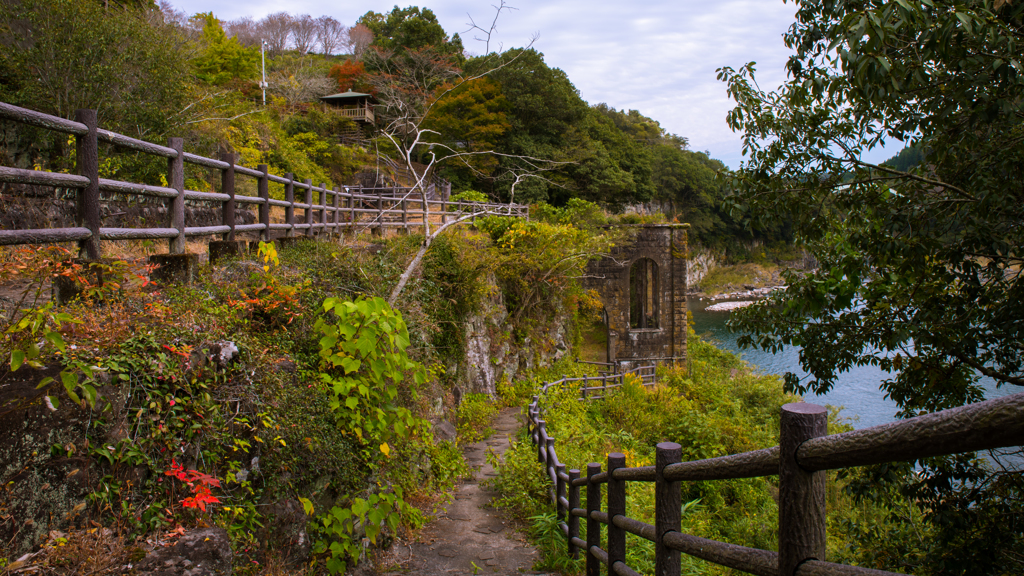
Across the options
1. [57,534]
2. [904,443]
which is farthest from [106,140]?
[904,443]

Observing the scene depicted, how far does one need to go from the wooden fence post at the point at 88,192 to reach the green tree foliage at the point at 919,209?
479 centimetres

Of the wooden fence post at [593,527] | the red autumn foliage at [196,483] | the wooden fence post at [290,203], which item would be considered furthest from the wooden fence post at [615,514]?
the wooden fence post at [290,203]

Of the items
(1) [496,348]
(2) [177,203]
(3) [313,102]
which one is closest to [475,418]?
(1) [496,348]

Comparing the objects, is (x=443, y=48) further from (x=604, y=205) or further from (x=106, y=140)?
(x=106, y=140)

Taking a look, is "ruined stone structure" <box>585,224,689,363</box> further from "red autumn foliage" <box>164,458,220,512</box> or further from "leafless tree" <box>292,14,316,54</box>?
"leafless tree" <box>292,14,316,54</box>

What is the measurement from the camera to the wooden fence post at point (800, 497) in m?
1.29

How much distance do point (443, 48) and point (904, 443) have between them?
3201cm

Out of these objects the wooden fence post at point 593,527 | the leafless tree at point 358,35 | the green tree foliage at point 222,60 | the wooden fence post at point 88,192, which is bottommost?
the wooden fence post at point 593,527

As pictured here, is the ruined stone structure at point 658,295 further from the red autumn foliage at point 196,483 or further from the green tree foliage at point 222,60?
the green tree foliage at point 222,60

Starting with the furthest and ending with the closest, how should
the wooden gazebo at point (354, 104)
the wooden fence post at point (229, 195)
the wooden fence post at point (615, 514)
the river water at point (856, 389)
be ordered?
the wooden gazebo at point (354, 104), the river water at point (856, 389), the wooden fence post at point (229, 195), the wooden fence post at point (615, 514)

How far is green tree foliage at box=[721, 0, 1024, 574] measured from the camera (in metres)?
3.19

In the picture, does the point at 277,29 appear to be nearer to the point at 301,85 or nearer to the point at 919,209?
the point at 301,85

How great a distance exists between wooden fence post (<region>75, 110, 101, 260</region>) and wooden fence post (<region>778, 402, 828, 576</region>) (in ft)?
14.5

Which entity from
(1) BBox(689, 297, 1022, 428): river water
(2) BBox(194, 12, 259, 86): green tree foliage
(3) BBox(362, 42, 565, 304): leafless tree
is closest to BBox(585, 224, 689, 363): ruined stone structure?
(1) BBox(689, 297, 1022, 428): river water
